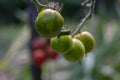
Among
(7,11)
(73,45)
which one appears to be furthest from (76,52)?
(7,11)

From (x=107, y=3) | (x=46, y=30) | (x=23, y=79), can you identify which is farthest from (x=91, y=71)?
(x=107, y=3)

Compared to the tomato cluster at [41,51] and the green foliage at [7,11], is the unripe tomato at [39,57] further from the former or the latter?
the green foliage at [7,11]

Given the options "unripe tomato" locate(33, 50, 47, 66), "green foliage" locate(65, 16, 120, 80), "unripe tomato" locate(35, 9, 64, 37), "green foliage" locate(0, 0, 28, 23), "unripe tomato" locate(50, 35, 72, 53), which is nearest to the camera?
"unripe tomato" locate(35, 9, 64, 37)

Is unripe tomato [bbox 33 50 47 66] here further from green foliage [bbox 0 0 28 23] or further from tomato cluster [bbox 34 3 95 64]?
green foliage [bbox 0 0 28 23]

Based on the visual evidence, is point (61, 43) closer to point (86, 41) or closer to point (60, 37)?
point (60, 37)

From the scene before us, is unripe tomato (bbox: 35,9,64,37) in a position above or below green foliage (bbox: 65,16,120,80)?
above

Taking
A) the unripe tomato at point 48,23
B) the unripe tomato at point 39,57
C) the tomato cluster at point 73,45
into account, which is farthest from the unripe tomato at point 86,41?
the unripe tomato at point 39,57

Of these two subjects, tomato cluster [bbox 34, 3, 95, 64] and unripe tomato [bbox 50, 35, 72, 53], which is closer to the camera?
tomato cluster [bbox 34, 3, 95, 64]

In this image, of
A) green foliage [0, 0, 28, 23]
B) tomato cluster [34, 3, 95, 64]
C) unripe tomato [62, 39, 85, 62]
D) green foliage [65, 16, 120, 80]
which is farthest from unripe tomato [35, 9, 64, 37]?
green foliage [0, 0, 28, 23]
